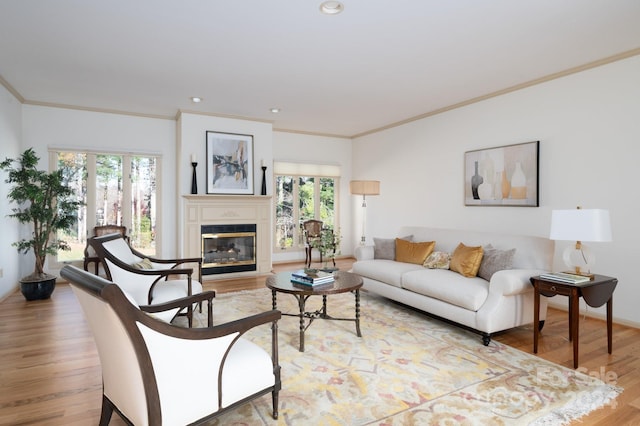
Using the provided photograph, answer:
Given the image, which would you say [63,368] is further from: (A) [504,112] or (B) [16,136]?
(A) [504,112]

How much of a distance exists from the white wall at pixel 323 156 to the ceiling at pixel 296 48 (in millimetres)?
2023

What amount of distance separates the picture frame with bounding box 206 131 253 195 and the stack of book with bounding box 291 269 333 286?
3075 mm

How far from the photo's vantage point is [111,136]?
5.80 m

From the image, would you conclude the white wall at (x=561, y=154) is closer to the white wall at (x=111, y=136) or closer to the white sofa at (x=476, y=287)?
the white sofa at (x=476, y=287)

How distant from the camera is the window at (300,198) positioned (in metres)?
7.46

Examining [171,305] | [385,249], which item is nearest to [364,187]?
[385,249]

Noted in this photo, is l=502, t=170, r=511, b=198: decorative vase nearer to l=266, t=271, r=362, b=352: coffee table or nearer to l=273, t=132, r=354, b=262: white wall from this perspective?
l=266, t=271, r=362, b=352: coffee table

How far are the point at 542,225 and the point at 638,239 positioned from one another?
93 centimetres

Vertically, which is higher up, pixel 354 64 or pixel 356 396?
pixel 354 64

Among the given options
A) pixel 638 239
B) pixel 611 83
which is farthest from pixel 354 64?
pixel 638 239

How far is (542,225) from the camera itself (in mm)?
4332

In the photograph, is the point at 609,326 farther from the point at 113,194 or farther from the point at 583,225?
the point at 113,194

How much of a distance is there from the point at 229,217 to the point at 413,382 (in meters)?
4.35

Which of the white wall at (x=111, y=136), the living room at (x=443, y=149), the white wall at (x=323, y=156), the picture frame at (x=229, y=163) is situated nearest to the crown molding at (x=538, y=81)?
the living room at (x=443, y=149)
